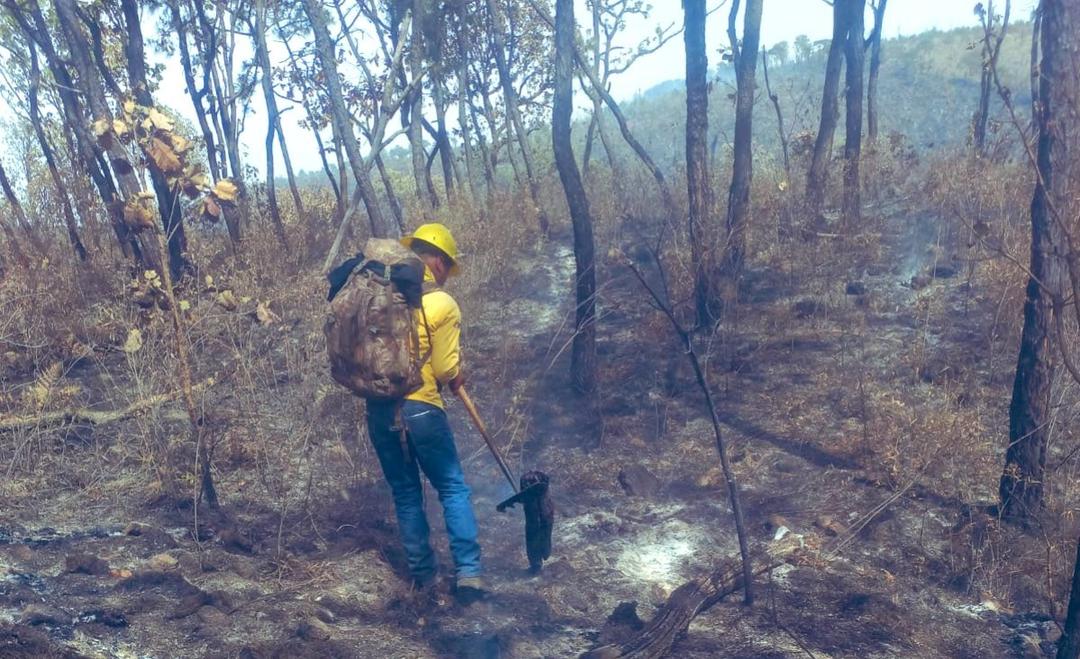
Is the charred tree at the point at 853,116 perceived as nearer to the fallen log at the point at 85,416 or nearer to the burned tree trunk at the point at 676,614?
the burned tree trunk at the point at 676,614

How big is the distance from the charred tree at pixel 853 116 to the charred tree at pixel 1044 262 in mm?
4814

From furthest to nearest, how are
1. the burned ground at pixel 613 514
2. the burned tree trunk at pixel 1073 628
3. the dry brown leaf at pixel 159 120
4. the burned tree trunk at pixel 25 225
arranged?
the burned tree trunk at pixel 25 225
the dry brown leaf at pixel 159 120
the burned ground at pixel 613 514
the burned tree trunk at pixel 1073 628

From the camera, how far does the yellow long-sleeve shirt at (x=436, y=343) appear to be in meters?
3.69

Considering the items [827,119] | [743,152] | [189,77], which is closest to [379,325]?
[743,152]

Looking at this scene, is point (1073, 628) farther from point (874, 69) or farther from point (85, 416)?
point (874, 69)

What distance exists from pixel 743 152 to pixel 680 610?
17.0 ft

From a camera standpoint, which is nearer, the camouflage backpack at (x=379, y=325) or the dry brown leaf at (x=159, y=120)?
the camouflage backpack at (x=379, y=325)

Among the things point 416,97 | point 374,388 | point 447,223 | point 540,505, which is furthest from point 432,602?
point 416,97

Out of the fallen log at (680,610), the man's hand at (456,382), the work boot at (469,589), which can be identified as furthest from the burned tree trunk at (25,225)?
the fallen log at (680,610)

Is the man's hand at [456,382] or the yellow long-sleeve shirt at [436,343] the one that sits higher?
the yellow long-sleeve shirt at [436,343]

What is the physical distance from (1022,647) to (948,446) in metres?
1.65

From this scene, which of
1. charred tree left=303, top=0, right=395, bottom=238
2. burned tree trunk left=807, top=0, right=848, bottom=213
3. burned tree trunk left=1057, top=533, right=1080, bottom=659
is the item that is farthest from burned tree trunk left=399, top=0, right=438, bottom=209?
burned tree trunk left=1057, top=533, right=1080, bottom=659

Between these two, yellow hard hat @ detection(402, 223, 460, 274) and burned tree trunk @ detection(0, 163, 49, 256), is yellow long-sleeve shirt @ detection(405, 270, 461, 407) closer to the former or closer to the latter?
yellow hard hat @ detection(402, 223, 460, 274)

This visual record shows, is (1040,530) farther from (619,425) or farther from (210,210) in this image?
(210,210)
